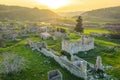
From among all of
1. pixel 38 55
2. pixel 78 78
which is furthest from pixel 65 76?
pixel 38 55

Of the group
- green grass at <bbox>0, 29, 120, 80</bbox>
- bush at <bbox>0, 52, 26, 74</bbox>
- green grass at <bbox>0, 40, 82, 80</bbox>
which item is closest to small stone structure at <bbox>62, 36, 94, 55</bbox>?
green grass at <bbox>0, 29, 120, 80</bbox>

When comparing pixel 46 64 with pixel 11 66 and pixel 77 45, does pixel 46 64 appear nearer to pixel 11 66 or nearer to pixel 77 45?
pixel 11 66

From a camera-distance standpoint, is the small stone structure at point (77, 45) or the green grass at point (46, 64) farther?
the small stone structure at point (77, 45)

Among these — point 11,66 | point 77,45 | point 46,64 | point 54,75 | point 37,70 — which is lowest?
point 37,70

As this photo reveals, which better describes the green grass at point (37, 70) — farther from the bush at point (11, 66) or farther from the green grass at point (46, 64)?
the bush at point (11, 66)

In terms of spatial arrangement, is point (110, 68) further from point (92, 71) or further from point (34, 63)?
point (34, 63)

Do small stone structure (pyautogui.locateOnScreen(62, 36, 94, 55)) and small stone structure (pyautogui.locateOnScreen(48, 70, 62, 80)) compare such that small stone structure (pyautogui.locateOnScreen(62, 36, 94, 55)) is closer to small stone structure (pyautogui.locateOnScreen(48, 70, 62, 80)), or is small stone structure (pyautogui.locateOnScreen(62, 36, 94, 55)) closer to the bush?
the bush

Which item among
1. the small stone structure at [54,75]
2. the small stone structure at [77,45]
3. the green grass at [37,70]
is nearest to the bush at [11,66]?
the green grass at [37,70]

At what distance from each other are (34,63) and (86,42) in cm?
1808

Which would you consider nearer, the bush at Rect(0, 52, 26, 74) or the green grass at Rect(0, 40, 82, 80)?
the green grass at Rect(0, 40, 82, 80)

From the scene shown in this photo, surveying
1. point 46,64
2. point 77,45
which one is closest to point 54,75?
point 46,64

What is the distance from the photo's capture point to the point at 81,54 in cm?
5134

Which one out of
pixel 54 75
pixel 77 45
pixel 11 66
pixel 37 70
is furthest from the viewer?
pixel 77 45

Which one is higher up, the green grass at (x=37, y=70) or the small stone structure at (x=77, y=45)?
the small stone structure at (x=77, y=45)
